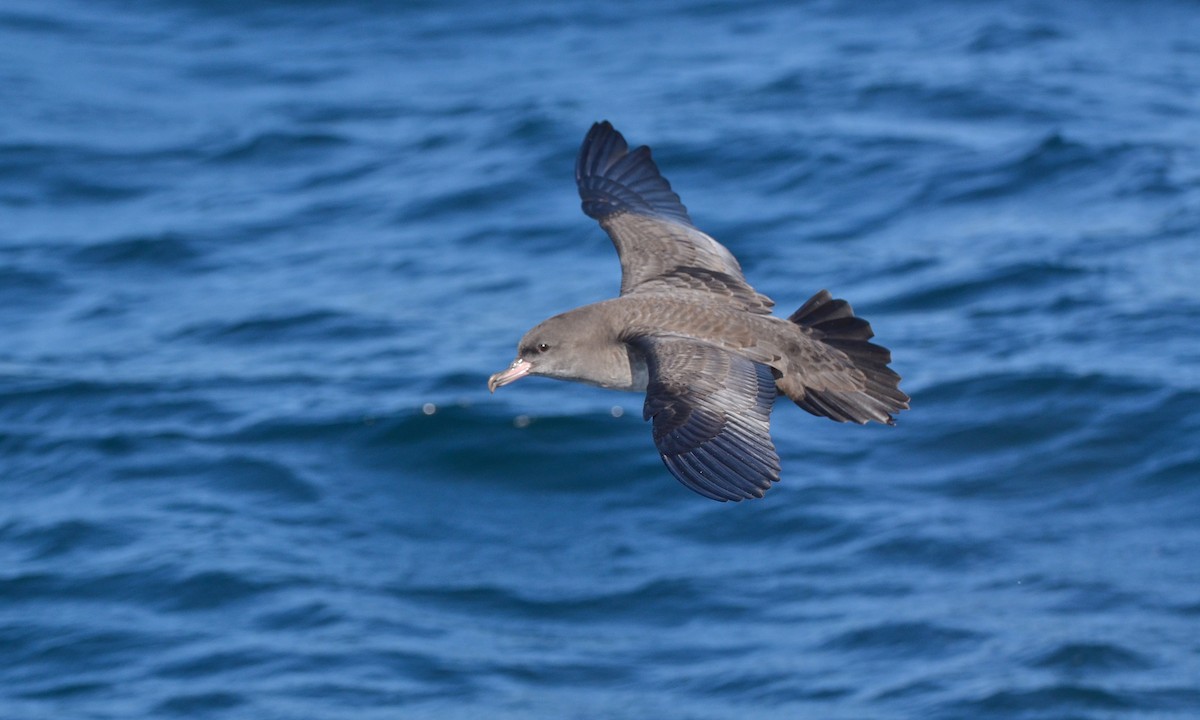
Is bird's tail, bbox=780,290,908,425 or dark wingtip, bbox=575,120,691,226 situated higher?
dark wingtip, bbox=575,120,691,226

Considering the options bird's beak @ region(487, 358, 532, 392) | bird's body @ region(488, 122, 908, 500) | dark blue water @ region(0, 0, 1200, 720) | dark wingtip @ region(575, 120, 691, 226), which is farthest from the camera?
dark blue water @ region(0, 0, 1200, 720)

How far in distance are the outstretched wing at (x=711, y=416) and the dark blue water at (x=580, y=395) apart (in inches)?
146

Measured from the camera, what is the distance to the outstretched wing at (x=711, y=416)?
537 cm

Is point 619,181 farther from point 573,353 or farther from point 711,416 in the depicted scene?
point 711,416

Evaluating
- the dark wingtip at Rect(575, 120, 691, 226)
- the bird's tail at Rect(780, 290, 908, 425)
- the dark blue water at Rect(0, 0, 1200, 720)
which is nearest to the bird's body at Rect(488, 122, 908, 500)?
the bird's tail at Rect(780, 290, 908, 425)

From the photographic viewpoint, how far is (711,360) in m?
5.93

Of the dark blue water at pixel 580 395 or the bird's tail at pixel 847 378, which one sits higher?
the dark blue water at pixel 580 395

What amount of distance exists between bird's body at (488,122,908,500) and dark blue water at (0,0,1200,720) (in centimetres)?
317

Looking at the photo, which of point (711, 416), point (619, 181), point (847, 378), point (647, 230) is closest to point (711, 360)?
point (711, 416)

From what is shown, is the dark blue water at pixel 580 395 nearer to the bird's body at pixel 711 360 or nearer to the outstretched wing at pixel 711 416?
the bird's body at pixel 711 360

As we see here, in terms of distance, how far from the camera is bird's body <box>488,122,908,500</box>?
5535mm

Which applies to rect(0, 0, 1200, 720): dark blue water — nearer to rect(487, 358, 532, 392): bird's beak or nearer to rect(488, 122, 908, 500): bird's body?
rect(488, 122, 908, 500): bird's body

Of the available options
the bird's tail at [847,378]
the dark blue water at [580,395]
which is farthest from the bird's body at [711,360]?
the dark blue water at [580,395]

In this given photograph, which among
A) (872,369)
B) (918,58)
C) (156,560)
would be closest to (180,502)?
(156,560)
